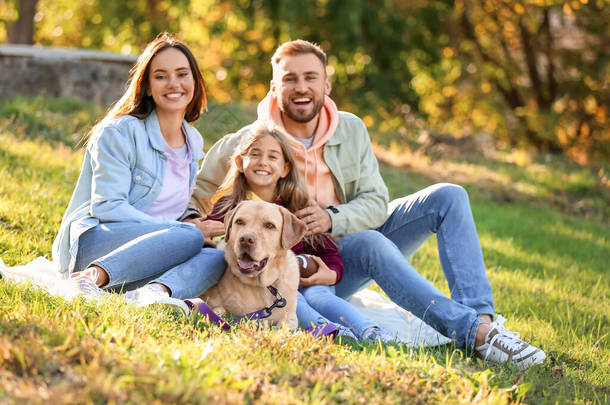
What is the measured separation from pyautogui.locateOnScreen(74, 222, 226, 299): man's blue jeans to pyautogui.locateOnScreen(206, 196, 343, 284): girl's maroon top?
301 millimetres

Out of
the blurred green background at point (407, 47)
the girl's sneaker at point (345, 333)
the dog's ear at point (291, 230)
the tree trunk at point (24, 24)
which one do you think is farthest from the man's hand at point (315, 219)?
the tree trunk at point (24, 24)

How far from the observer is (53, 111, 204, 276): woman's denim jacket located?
157 inches

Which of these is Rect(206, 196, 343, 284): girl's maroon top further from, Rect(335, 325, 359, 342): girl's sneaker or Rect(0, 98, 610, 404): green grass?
Rect(0, 98, 610, 404): green grass

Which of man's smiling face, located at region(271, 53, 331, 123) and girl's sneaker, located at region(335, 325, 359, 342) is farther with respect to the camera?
man's smiling face, located at region(271, 53, 331, 123)

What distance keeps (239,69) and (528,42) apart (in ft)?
24.4

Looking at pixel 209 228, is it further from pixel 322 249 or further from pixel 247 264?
pixel 322 249

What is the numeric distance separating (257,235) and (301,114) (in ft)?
4.21

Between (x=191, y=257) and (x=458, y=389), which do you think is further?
(x=191, y=257)

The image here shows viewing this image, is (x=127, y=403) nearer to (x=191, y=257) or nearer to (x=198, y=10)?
(x=191, y=257)

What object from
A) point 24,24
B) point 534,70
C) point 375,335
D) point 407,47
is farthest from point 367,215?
point 534,70

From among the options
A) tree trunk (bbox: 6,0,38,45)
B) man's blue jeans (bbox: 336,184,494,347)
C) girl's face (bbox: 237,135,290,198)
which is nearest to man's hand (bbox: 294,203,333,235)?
man's blue jeans (bbox: 336,184,494,347)

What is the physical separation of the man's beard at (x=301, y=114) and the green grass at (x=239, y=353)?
69.6 inches

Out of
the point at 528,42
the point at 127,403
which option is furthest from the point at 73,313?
the point at 528,42

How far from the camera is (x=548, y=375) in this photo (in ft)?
11.7
